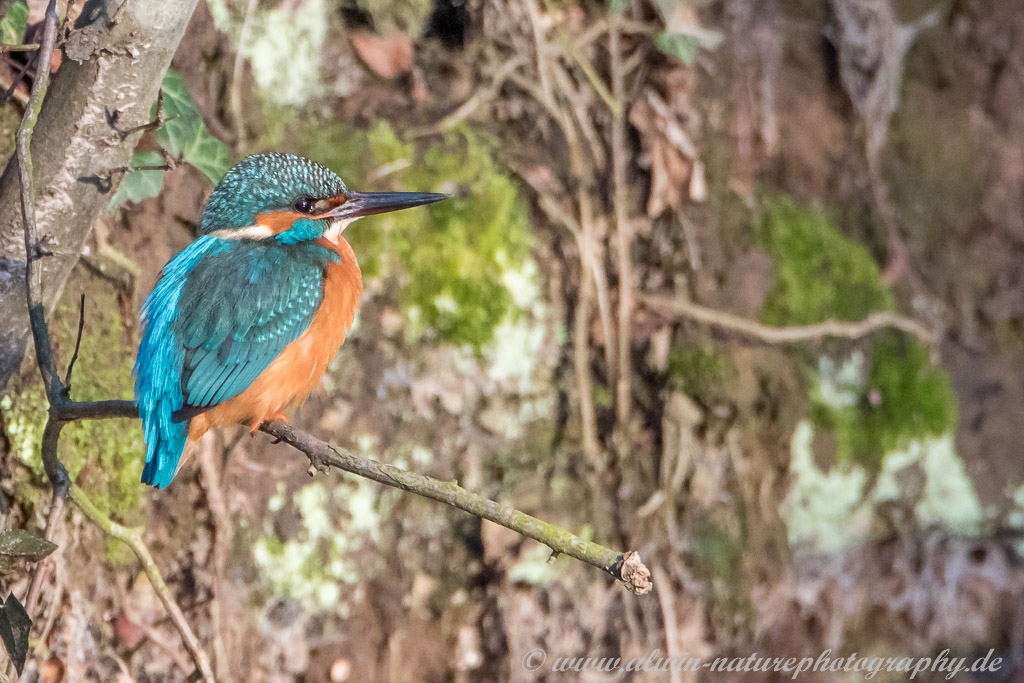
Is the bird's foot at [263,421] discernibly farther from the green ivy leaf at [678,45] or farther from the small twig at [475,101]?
the green ivy leaf at [678,45]

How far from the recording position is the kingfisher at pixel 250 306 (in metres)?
1.62

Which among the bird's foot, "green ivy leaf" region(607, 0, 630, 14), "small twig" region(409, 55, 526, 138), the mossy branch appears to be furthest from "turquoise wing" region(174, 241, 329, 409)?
"green ivy leaf" region(607, 0, 630, 14)

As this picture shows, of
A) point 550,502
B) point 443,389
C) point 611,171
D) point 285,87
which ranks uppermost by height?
point 285,87

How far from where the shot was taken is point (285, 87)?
239 cm

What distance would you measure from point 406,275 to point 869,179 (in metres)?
2.03

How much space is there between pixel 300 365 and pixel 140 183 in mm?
614

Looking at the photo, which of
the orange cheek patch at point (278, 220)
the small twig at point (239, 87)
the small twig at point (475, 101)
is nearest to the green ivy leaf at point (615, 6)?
the small twig at point (475, 101)

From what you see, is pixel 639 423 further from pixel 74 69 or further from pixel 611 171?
pixel 74 69

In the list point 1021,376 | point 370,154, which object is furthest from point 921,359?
point 370,154

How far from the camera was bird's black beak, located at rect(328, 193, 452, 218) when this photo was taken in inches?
71.9

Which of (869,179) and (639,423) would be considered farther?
(869,179)

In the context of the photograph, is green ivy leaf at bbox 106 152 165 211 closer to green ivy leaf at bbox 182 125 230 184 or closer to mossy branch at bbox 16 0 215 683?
green ivy leaf at bbox 182 125 230 184
